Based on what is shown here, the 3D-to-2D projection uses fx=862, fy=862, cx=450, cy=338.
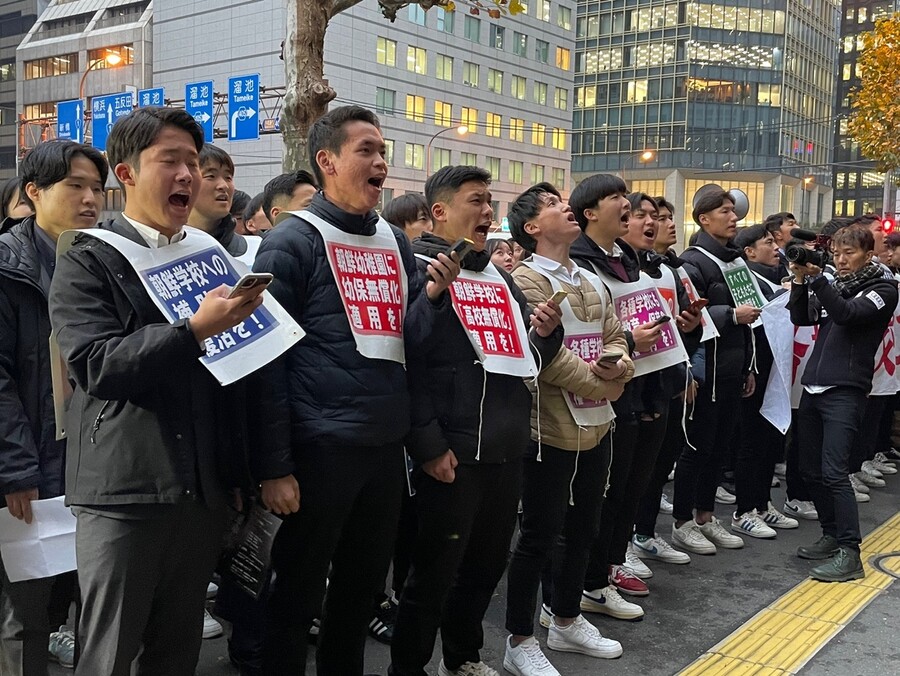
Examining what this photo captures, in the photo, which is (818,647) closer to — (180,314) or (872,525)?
(872,525)

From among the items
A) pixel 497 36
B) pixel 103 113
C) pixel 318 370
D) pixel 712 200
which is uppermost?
pixel 497 36

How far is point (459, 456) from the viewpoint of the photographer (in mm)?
3344

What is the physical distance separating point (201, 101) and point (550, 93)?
38.0 m

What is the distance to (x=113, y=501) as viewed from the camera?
2.39 m

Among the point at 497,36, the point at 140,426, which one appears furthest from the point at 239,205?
the point at 497,36

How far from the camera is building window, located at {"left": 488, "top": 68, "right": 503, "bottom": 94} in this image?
5262 cm

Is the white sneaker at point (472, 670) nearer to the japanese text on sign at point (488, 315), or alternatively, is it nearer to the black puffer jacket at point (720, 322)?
the japanese text on sign at point (488, 315)

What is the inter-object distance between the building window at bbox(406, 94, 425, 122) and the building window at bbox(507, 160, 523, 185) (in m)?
7.84

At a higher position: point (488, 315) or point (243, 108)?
point (243, 108)

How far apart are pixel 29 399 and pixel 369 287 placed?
1277 mm

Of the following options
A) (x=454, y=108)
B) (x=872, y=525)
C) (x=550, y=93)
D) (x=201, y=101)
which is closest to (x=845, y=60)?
(x=550, y=93)

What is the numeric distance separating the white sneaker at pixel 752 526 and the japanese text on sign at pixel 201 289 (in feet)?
15.0

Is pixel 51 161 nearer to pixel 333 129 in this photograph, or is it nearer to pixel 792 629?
pixel 333 129

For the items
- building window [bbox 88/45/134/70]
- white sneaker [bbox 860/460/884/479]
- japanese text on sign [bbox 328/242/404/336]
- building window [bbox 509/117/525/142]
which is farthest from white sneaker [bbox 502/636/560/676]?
building window [bbox 88/45/134/70]
